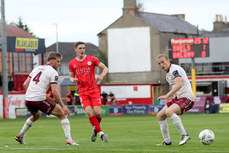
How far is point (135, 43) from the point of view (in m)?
70.8

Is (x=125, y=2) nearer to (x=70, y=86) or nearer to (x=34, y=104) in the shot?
(x=70, y=86)

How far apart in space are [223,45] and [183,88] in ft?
188

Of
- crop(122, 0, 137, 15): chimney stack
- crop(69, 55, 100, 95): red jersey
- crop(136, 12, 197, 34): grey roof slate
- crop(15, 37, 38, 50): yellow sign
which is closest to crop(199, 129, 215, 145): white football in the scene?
crop(69, 55, 100, 95): red jersey

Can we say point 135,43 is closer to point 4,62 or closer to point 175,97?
point 4,62

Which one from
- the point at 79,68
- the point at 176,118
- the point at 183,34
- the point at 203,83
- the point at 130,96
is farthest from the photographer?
the point at 183,34

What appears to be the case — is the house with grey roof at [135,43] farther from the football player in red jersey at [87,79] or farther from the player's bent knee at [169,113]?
the player's bent knee at [169,113]

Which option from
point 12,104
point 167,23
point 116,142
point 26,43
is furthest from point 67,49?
point 116,142

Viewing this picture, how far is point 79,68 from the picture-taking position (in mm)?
12844

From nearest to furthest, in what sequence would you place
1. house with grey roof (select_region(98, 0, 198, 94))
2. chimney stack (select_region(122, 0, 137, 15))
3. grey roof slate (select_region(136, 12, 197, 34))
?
house with grey roof (select_region(98, 0, 198, 94)) < grey roof slate (select_region(136, 12, 197, 34)) < chimney stack (select_region(122, 0, 137, 15))

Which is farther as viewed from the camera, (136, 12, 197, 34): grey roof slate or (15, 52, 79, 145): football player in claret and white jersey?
(136, 12, 197, 34): grey roof slate

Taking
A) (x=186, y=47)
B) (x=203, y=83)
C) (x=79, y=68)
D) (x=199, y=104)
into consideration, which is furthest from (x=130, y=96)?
(x=79, y=68)

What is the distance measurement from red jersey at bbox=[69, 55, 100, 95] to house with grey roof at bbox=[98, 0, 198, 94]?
183 feet

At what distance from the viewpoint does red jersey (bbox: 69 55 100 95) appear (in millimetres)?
12797

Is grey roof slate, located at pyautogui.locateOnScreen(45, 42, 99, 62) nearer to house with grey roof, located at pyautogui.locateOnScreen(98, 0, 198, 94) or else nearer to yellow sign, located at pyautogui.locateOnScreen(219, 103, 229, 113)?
house with grey roof, located at pyautogui.locateOnScreen(98, 0, 198, 94)
